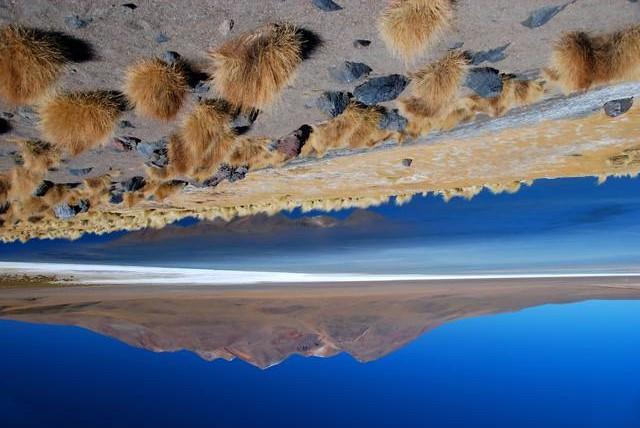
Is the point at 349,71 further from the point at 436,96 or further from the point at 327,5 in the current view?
the point at 436,96

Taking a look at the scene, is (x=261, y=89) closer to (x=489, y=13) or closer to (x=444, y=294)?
(x=489, y=13)

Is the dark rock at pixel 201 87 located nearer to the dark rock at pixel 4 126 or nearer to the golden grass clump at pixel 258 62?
the golden grass clump at pixel 258 62

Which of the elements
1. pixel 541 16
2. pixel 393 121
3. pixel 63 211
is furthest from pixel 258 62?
pixel 63 211

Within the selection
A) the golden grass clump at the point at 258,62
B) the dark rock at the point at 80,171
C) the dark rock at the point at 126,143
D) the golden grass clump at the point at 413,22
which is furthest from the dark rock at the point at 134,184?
the golden grass clump at the point at 413,22

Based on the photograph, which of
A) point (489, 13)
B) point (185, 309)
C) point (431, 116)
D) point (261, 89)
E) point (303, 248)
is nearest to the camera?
point (489, 13)

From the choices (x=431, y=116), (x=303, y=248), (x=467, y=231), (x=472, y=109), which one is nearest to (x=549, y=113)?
(x=472, y=109)

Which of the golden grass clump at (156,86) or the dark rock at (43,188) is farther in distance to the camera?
the dark rock at (43,188)
